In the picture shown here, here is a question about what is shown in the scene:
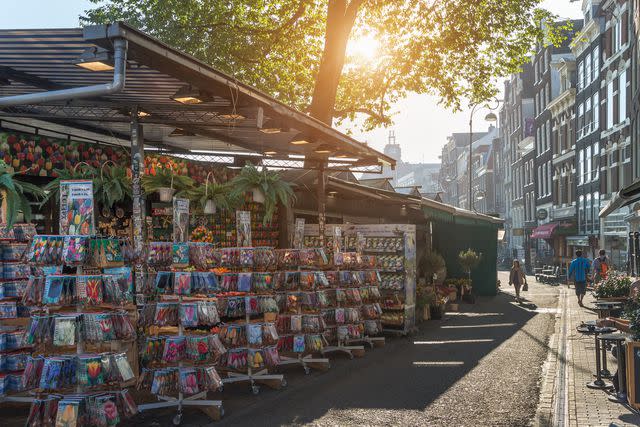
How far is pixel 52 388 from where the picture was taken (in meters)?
7.08

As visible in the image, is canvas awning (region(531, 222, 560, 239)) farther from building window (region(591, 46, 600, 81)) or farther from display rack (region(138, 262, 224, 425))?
display rack (region(138, 262, 224, 425))

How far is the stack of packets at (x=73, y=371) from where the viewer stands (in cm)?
711

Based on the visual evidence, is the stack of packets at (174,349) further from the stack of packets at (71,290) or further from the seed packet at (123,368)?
the stack of packets at (71,290)

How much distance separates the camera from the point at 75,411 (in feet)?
23.1

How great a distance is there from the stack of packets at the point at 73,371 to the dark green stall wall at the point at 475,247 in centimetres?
2126

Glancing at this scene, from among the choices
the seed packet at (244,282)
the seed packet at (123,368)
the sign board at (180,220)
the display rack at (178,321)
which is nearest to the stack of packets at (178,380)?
the display rack at (178,321)

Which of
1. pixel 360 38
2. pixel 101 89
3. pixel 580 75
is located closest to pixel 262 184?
pixel 101 89

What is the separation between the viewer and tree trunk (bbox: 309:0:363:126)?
2022 centimetres

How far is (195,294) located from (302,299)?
3.30 metres

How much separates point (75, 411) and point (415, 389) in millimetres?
4938

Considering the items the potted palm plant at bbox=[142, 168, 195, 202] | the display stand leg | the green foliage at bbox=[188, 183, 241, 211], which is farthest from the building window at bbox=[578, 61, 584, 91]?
the potted palm plant at bbox=[142, 168, 195, 202]

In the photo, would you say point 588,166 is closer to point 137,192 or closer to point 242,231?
point 242,231

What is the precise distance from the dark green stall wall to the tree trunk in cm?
913

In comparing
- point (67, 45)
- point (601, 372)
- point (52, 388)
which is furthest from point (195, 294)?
point (601, 372)
